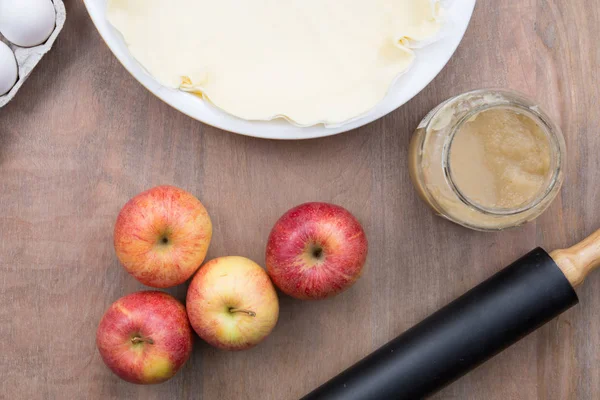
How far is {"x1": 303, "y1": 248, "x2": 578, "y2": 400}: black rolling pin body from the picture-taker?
74cm

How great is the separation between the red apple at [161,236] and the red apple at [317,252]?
10cm

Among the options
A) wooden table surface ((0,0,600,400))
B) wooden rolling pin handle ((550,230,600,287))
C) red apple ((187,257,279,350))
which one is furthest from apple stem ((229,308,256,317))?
wooden rolling pin handle ((550,230,600,287))

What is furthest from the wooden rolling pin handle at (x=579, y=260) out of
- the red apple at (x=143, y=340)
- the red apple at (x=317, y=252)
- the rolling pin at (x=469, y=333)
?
the red apple at (x=143, y=340)

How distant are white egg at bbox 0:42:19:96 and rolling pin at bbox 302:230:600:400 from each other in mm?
534

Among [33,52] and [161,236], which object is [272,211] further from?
[33,52]

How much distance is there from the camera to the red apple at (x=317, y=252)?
74cm

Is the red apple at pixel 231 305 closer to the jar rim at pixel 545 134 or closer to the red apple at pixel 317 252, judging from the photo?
the red apple at pixel 317 252

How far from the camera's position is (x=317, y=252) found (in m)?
0.75

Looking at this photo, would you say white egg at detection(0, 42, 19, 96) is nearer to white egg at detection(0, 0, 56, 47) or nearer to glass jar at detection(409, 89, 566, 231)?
white egg at detection(0, 0, 56, 47)

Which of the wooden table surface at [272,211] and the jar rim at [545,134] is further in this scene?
the wooden table surface at [272,211]

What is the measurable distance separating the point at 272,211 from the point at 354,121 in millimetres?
162

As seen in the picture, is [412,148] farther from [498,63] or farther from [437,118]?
[498,63]

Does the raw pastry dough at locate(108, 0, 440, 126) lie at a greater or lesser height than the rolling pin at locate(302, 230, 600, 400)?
greater

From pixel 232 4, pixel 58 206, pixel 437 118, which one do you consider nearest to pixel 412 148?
pixel 437 118
